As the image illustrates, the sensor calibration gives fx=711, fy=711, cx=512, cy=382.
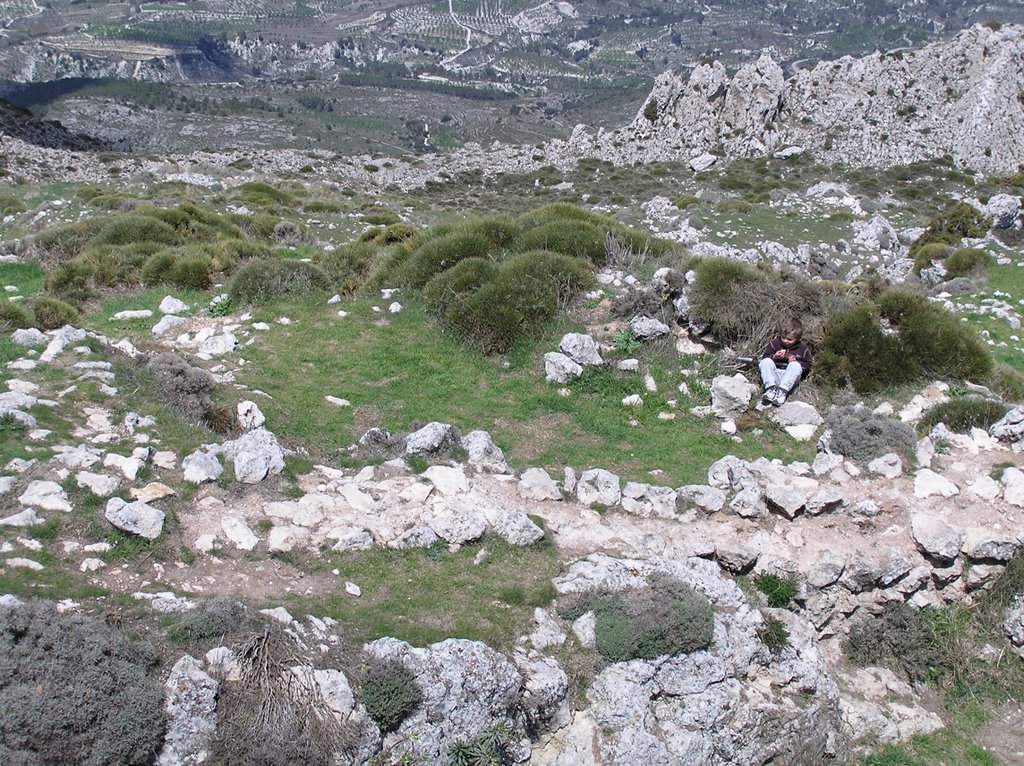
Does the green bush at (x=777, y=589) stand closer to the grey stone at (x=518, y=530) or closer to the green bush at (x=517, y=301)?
the grey stone at (x=518, y=530)

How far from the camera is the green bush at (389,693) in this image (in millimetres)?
5996

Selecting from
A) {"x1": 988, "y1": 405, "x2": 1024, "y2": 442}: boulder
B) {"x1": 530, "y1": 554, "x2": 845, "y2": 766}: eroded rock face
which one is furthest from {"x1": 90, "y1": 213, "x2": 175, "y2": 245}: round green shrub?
{"x1": 988, "y1": 405, "x2": 1024, "y2": 442}: boulder

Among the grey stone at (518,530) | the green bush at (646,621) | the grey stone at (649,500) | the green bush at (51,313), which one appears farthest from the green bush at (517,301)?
the green bush at (51,313)

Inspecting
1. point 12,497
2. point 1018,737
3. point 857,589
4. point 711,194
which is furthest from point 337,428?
point 711,194

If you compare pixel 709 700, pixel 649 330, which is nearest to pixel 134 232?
pixel 649 330

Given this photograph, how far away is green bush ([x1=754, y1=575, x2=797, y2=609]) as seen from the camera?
28.1ft

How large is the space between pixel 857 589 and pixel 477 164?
64.1m

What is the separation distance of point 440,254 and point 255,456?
831 centimetres

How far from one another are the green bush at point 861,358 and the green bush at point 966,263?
16.1 m

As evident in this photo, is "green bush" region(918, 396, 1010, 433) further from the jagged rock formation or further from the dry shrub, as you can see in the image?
the jagged rock formation

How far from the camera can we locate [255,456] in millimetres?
Result: 8617

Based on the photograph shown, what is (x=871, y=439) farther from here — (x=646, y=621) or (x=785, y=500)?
(x=646, y=621)

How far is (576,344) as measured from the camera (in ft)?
41.8

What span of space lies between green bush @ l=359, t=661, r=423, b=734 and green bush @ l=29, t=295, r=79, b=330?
10.2 metres
